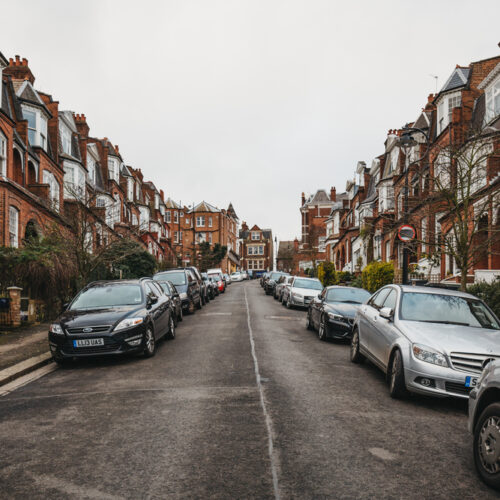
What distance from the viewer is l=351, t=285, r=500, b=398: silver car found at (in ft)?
19.6

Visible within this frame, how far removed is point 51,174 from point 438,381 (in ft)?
84.3

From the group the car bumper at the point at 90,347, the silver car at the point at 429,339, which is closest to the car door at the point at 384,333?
the silver car at the point at 429,339

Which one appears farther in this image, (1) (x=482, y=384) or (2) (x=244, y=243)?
(2) (x=244, y=243)

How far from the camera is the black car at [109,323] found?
8.98 meters

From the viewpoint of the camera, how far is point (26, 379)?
8.19 meters

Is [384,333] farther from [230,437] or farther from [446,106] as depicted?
[446,106]

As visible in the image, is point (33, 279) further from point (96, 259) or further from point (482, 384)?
point (482, 384)

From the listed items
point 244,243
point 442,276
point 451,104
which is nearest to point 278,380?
point 442,276

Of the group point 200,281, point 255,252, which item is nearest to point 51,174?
point 200,281

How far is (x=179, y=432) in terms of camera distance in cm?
509

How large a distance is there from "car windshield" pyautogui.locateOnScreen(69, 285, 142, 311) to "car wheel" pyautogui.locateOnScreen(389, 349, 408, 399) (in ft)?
18.6

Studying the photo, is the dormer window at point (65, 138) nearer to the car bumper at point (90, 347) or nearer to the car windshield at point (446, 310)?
the car bumper at point (90, 347)

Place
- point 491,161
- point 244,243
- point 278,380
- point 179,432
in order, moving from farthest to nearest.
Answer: point 244,243
point 491,161
point 278,380
point 179,432

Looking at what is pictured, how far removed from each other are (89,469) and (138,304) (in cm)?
626
